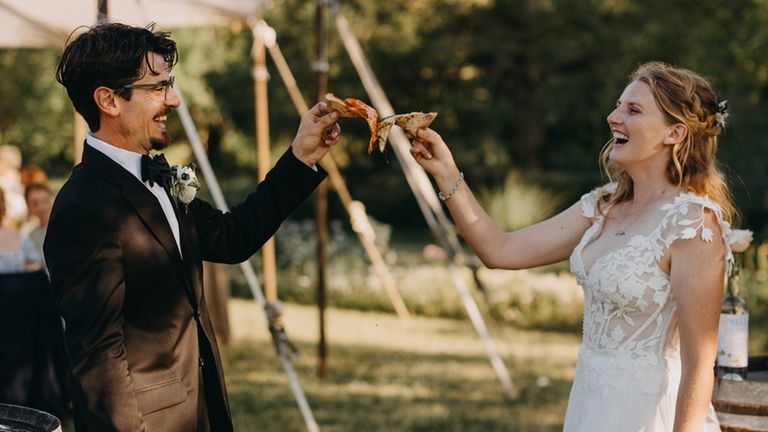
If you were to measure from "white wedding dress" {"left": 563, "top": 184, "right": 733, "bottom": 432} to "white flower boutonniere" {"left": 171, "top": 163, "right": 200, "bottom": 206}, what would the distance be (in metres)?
1.17

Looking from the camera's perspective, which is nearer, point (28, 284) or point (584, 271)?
point (584, 271)

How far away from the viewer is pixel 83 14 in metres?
5.40

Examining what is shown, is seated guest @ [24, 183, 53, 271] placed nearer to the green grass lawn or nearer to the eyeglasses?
the green grass lawn

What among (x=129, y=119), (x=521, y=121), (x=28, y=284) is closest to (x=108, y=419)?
(x=129, y=119)

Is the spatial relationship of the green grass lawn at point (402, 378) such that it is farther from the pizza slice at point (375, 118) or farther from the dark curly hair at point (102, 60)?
the dark curly hair at point (102, 60)

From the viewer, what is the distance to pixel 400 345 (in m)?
8.76

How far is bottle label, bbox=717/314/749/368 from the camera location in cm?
282

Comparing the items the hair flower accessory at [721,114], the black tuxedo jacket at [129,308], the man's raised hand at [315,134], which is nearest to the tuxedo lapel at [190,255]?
the black tuxedo jacket at [129,308]

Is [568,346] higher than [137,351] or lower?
lower

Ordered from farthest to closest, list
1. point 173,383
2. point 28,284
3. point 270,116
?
point 270,116 < point 28,284 < point 173,383

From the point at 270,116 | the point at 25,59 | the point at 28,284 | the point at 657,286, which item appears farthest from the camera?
the point at 270,116

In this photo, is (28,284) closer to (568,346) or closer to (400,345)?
(400,345)

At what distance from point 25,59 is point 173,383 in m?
20.5

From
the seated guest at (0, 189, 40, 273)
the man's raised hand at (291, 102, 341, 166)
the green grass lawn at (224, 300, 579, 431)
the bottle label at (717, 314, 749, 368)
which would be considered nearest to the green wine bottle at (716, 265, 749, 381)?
the bottle label at (717, 314, 749, 368)
